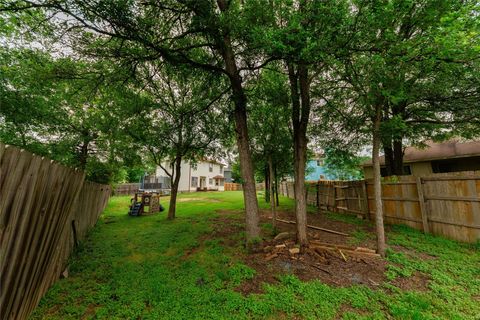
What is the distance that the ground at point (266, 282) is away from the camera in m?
2.83

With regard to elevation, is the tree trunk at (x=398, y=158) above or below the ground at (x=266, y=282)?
above

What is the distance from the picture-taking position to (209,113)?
7.70 m

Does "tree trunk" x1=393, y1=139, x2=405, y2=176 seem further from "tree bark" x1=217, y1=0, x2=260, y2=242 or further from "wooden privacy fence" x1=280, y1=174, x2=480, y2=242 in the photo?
"tree bark" x1=217, y1=0, x2=260, y2=242

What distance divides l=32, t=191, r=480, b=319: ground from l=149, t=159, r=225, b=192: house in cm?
2059

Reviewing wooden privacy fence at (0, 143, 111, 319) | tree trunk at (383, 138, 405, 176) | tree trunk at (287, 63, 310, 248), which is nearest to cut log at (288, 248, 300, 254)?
tree trunk at (287, 63, 310, 248)

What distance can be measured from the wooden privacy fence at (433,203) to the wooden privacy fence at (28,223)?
8541mm

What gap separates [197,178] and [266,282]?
2836cm

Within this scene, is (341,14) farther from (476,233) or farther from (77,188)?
(476,233)

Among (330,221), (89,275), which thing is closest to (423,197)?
(330,221)

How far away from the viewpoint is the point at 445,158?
1085 centimetres

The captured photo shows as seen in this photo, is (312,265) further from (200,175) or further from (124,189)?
(200,175)

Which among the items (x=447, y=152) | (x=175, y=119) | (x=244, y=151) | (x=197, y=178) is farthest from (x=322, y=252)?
(x=197, y=178)

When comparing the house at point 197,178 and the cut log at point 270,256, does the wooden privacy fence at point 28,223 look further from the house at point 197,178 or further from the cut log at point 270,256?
the house at point 197,178

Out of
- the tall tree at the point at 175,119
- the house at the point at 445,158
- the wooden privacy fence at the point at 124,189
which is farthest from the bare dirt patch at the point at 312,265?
the wooden privacy fence at the point at 124,189
